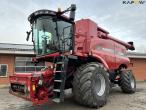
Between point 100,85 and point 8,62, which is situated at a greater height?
point 8,62

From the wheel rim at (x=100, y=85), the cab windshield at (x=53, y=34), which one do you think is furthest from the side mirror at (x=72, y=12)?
the wheel rim at (x=100, y=85)

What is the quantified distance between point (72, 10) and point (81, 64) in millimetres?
2370

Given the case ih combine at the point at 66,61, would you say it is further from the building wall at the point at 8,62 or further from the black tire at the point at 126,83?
the building wall at the point at 8,62

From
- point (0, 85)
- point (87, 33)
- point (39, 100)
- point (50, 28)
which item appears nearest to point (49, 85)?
point (39, 100)

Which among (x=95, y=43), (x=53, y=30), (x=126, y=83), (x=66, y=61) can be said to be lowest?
(x=126, y=83)

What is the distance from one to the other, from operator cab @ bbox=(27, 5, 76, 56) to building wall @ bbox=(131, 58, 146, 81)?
20642mm

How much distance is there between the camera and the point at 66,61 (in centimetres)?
805

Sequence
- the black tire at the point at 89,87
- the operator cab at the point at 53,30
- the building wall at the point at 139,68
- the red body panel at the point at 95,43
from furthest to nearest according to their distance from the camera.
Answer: the building wall at the point at 139,68
the red body panel at the point at 95,43
the operator cab at the point at 53,30
the black tire at the point at 89,87

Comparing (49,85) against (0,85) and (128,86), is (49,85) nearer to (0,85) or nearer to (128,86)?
(128,86)

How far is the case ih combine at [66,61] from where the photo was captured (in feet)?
25.4

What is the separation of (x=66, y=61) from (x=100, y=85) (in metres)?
1.82

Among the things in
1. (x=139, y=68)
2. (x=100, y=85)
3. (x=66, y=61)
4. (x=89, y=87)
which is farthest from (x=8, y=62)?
(x=139, y=68)

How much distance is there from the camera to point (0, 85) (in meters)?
19.5

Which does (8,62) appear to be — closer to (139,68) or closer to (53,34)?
(53,34)
